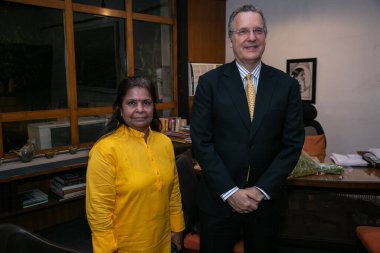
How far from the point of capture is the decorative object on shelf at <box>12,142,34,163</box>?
2980 millimetres

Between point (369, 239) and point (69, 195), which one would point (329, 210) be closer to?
point (369, 239)

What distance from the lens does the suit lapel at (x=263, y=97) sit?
1.47m

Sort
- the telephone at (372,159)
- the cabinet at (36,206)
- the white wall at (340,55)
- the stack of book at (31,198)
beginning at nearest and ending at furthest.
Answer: the telephone at (372,159)
the cabinet at (36,206)
the stack of book at (31,198)
the white wall at (340,55)

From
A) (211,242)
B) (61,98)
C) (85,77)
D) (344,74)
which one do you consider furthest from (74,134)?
(344,74)

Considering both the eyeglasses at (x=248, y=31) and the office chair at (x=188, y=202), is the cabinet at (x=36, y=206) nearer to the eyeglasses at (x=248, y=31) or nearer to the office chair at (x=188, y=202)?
the office chair at (x=188, y=202)

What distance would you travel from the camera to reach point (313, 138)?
3.00 metres

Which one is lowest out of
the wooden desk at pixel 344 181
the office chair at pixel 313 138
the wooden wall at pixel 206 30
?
the wooden desk at pixel 344 181

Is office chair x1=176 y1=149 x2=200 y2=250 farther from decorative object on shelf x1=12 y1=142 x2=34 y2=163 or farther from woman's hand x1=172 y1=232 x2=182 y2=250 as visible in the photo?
decorative object on shelf x1=12 y1=142 x2=34 y2=163

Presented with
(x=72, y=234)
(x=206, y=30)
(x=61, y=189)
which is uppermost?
(x=206, y=30)

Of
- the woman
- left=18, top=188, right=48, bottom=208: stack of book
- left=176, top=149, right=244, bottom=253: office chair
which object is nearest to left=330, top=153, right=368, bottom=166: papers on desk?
left=176, top=149, right=244, bottom=253: office chair

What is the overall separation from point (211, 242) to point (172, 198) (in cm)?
31

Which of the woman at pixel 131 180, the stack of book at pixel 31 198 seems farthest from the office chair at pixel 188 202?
the stack of book at pixel 31 198

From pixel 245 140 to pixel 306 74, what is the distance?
10.6 ft

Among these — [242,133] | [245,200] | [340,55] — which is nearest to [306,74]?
[340,55]
